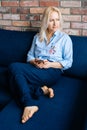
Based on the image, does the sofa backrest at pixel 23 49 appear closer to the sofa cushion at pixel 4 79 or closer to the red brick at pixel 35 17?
the red brick at pixel 35 17

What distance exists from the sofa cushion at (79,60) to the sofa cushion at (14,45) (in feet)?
1.50

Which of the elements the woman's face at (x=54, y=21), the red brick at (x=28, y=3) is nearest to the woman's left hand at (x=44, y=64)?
the woman's face at (x=54, y=21)

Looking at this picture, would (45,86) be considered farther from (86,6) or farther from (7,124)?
(86,6)

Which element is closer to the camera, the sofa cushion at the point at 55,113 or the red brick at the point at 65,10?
the sofa cushion at the point at 55,113

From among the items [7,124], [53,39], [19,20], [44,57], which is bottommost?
[7,124]

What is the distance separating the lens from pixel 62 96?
1.86m

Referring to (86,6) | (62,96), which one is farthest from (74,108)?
(86,6)

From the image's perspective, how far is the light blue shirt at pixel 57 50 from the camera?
2137 mm

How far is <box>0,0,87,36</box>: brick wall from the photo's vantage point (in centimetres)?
233

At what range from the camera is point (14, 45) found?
7.90 ft

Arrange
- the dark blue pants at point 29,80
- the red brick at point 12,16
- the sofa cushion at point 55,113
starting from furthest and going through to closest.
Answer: the red brick at point 12,16
the dark blue pants at point 29,80
the sofa cushion at point 55,113

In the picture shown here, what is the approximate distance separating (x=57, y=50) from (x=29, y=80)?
399mm

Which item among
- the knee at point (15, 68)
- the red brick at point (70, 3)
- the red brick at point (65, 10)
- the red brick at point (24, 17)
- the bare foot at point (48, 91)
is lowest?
the bare foot at point (48, 91)

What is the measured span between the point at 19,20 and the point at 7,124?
1.37 m
